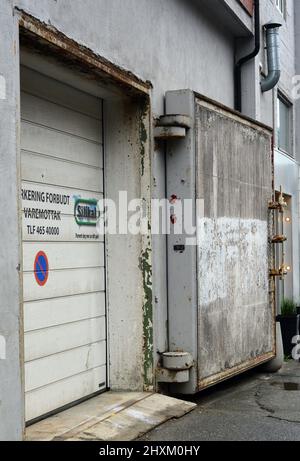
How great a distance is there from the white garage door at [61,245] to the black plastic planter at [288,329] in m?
4.47

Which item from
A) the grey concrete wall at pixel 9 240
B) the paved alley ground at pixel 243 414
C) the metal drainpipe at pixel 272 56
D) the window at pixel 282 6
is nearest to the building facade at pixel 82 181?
the grey concrete wall at pixel 9 240

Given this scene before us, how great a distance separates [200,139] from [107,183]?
3.34 ft

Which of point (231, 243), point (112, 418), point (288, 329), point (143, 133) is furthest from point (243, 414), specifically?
point (288, 329)

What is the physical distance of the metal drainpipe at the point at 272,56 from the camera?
10.4m

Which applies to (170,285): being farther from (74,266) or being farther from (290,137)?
(290,137)

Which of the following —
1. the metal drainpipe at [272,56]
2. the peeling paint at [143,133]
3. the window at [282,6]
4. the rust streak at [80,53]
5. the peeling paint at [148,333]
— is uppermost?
the window at [282,6]

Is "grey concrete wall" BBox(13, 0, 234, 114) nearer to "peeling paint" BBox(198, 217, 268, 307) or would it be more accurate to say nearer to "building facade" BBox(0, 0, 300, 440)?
"building facade" BBox(0, 0, 300, 440)

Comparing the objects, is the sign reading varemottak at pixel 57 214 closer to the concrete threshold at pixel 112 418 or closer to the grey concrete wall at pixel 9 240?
the grey concrete wall at pixel 9 240

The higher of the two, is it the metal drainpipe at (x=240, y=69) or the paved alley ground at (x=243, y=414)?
the metal drainpipe at (x=240, y=69)

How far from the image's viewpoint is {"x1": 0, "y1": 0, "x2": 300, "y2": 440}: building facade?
15.2ft

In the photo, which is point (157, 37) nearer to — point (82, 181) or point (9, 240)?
point (82, 181)

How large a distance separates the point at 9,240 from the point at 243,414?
3206 millimetres

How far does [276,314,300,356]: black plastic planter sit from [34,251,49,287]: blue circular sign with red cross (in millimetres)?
5402

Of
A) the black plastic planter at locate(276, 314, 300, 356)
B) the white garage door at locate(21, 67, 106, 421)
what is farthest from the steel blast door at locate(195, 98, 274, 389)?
the black plastic planter at locate(276, 314, 300, 356)
